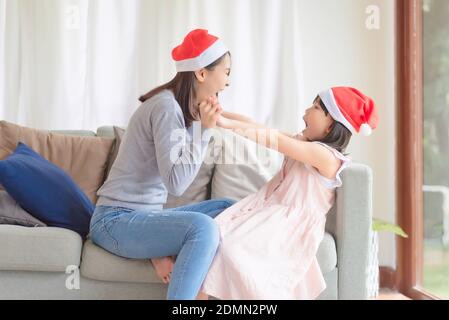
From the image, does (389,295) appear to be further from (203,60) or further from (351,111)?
(203,60)

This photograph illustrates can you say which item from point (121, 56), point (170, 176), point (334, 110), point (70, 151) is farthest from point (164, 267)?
point (121, 56)

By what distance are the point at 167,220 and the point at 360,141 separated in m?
1.79

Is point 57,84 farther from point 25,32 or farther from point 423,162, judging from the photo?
point 423,162

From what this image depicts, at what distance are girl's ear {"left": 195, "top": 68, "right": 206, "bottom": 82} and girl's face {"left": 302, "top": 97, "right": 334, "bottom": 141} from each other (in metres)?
0.43

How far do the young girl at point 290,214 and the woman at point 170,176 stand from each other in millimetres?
95

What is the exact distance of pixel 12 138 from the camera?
2357 millimetres

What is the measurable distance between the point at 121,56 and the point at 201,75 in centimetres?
127

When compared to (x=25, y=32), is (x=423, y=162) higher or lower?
lower

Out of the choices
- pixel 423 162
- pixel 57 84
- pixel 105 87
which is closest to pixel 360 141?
pixel 423 162

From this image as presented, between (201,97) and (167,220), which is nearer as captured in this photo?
(167,220)

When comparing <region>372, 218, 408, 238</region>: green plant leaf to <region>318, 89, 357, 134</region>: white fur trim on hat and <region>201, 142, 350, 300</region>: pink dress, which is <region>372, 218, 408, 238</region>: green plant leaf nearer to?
<region>201, 142, 350, 300</region>: pink dress

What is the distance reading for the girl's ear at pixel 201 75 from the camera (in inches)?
69.3

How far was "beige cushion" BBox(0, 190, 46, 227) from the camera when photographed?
1.89m

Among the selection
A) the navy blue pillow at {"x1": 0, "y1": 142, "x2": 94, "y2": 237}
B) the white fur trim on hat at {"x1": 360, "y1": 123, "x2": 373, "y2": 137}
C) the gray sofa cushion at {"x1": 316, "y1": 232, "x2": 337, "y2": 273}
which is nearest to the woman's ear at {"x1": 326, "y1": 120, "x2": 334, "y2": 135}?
the white fur trim on hat at {"x1": 360, "y1": 123, "x2": 373, "y2": 137}
